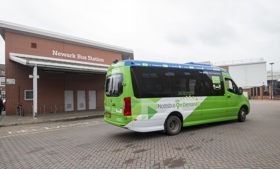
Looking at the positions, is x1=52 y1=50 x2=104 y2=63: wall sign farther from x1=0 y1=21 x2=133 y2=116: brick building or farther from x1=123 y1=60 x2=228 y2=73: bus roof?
x1=123 y1=60 x2=228 y2=73: bus roof

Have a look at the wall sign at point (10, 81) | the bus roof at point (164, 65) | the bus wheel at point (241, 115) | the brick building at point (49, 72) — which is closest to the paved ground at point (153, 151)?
the bus wheel at point (241, 115)

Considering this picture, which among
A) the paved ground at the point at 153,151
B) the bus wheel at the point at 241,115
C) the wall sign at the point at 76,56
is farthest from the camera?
the wall sign at the point at 76,56

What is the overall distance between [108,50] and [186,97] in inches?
633

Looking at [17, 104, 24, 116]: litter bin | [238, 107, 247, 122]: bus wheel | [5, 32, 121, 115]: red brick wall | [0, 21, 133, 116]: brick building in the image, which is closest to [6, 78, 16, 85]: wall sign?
[0, 21, 133, 116]: brick building

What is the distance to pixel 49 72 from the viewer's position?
16953 mm

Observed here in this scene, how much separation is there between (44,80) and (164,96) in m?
13.1

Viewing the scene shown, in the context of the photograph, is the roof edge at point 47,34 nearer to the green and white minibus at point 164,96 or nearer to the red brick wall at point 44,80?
the red brick wall at point 44,80

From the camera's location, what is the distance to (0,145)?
22.2 feet

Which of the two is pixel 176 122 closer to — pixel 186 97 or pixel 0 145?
pixel 186 97

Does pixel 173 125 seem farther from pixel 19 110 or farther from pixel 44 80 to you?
pixel 44 80

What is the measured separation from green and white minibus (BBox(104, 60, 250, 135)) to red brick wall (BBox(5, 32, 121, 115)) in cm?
1121

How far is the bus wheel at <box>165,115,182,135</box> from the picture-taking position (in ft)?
23.8

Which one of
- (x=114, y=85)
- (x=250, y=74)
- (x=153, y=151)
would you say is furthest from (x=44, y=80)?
(x=250, y=74)

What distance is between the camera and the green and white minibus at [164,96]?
21.8 feet
